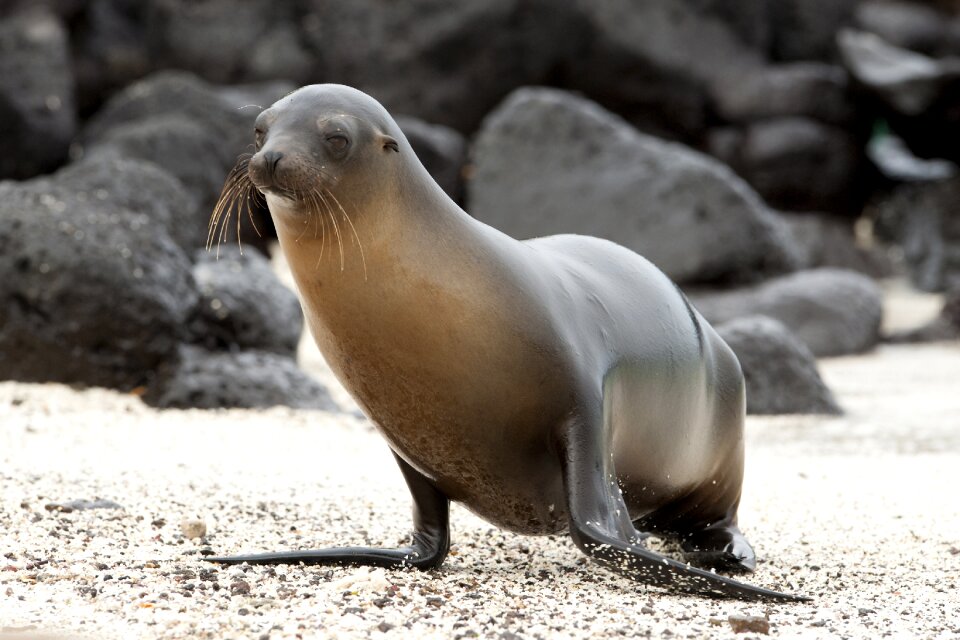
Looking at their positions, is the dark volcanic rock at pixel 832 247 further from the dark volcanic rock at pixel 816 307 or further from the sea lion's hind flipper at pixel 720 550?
the sea lion's hind flipper at pixel 720 550

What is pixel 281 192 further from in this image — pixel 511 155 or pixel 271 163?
pixel 511 155

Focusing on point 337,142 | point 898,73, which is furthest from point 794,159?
point 337,142

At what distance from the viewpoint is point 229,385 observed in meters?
7.24

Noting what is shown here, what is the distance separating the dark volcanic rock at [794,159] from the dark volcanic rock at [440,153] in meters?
4.44

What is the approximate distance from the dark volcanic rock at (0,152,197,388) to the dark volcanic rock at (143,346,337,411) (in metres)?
0.16

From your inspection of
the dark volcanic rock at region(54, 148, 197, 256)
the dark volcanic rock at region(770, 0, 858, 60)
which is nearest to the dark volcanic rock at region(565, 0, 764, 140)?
the dark volcanic rock at region(770, 0, 858, 60)

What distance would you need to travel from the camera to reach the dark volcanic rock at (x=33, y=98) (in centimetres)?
1523

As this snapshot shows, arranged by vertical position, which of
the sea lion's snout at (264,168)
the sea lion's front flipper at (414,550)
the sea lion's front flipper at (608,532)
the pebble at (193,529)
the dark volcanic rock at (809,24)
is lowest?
the pebble at (193,529)

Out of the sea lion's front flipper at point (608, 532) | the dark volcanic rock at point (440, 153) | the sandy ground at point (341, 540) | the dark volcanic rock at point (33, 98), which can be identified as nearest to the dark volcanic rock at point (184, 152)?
the dark volcanic rock at point (33, 98)

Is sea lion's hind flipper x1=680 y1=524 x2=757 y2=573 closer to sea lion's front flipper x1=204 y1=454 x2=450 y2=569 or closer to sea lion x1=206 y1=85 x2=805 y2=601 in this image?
sea lion x1=206 y1=85 x2=805 y2=601

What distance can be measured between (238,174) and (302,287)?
0.37 m

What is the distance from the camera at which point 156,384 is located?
7.26 m

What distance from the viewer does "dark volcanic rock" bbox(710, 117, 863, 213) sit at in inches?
704

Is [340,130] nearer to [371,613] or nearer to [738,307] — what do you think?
[371,613]
